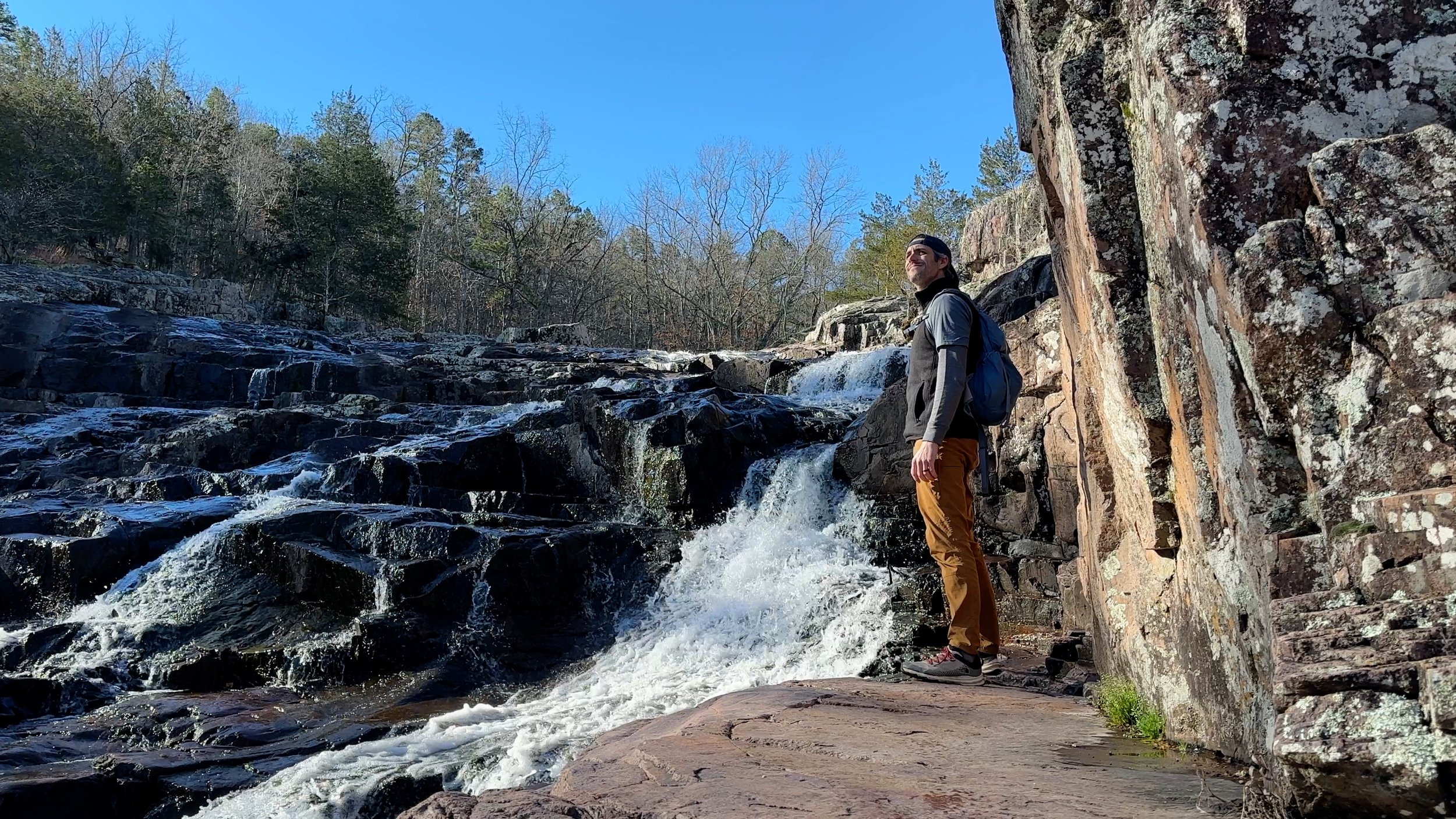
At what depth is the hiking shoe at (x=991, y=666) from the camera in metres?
4.32

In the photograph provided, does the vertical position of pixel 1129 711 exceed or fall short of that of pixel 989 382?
it falls short

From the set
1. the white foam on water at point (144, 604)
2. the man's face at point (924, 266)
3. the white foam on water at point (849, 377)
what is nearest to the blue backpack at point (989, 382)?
the man's face at point (924, 266)

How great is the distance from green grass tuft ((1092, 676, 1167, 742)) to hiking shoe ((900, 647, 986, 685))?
65cm

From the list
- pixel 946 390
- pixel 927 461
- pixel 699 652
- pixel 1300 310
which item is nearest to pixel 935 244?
pixel 946 390

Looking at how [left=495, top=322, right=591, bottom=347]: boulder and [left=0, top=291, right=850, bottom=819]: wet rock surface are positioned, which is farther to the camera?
[left=495, top=322, right=591, bottom=347]: boulder

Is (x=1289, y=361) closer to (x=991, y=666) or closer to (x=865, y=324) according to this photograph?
(x=991, y=666)

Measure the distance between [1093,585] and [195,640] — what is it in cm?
705

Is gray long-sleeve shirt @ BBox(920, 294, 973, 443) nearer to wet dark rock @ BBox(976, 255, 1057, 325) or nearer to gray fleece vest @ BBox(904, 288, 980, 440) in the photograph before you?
gray fleece vest @ BBox(904, 288, 980, 440)

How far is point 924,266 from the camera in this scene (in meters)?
4.23

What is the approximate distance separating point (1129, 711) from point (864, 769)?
1.26 meters

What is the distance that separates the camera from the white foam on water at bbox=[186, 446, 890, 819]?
475 cm

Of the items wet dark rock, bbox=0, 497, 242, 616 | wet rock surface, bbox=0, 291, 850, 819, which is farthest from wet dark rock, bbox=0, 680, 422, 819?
wet dark rock, bbox=0, 497, 242, 616

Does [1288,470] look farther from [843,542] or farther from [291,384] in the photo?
[291,384]

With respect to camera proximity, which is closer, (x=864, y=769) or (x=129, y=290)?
(x=864, y=769)
